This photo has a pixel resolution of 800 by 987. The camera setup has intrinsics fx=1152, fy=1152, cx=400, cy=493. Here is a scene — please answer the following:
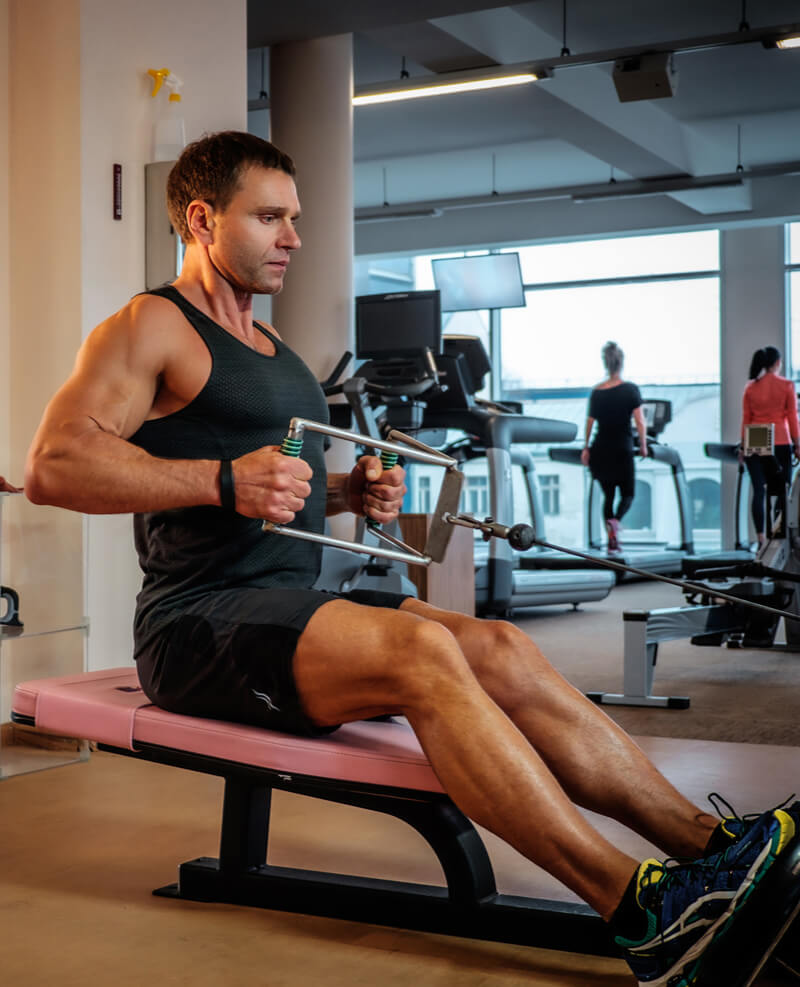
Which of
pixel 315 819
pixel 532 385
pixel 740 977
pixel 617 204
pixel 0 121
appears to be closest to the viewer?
pixel 740 977

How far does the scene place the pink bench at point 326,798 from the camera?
5.05 ft

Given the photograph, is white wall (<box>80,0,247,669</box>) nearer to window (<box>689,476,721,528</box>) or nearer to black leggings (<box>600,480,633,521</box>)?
black leggings (<box>600,480,633,521</box>)

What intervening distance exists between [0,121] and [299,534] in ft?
6.67

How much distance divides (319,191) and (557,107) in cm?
250

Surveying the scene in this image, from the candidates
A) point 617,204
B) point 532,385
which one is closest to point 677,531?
point 532,385

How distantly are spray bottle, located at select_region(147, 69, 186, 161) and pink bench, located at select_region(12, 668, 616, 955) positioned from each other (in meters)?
1.83

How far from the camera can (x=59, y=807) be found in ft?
7.84

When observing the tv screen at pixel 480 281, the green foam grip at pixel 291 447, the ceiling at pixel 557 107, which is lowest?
the green foam grip at pixel 291 447

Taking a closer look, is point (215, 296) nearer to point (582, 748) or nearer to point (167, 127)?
point (582, 748)

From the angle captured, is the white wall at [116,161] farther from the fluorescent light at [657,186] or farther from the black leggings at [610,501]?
the fluorescent light at [657,186]

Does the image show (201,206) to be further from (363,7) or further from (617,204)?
(617,204)

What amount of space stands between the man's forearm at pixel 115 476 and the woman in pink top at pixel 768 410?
593cm

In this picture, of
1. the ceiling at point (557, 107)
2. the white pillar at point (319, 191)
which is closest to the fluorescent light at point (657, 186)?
the ceiling at point (557, 107)

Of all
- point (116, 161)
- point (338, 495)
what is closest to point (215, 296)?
point (338, 495)
